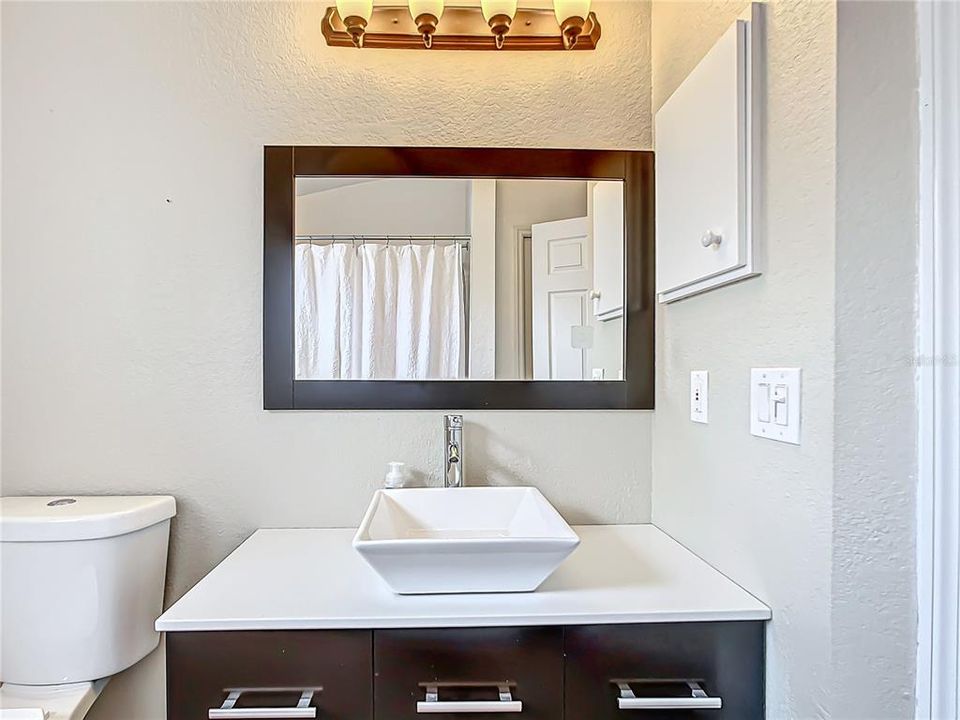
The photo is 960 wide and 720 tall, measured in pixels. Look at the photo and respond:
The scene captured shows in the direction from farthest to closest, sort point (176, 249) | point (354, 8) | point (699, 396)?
1. point (176, 249)
2. point (354, 8)
3. point (699, 396)

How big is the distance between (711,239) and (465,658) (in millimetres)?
844

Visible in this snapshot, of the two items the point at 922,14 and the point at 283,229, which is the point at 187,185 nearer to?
the point at 283,229

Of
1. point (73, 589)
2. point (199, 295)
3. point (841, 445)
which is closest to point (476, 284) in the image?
point (199, 295)

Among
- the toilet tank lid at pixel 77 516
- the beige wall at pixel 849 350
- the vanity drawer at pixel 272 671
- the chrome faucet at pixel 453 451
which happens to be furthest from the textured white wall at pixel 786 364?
the toilet tank lid at pixel 77 516

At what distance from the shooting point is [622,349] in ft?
5.06

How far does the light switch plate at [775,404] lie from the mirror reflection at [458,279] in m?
0.54

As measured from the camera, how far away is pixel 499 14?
55.6 inches

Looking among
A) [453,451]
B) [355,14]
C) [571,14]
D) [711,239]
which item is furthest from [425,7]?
[453,451]

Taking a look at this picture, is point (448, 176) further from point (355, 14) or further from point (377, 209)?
point (355, 14)

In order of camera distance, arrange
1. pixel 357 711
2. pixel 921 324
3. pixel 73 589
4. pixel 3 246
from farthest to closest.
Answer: pixel 3 246 → pixel 73 589 → pixel 357 711 → pixel 921 324

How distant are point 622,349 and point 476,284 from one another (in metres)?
0.41

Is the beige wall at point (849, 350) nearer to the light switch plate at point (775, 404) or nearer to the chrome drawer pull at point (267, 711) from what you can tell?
the light switch plate at point (775, 404)

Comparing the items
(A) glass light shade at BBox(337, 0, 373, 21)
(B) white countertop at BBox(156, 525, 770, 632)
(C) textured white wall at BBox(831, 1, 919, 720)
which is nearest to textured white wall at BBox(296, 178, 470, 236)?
(A) glass light shade at BBox(337, 0, 373, 21)

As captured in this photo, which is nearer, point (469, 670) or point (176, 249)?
point (469, 670)
